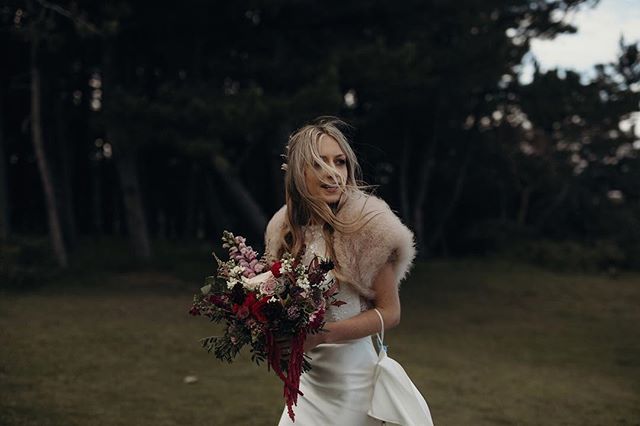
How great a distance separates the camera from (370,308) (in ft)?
9.33

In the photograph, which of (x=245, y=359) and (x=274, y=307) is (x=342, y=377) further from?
(x=245, y=359)

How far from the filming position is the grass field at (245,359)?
6379 millimetres

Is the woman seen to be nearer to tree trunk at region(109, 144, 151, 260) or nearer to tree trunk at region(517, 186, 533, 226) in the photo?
tree trunk at region(109, 144, 151, 260)

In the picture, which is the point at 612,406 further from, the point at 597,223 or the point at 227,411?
the point at 597,223

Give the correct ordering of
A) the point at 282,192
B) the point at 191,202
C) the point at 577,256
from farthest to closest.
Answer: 1. the point at 191,202
2. the point at 577,256
3. the point at 282,192

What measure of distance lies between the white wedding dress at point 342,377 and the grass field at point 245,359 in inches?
131

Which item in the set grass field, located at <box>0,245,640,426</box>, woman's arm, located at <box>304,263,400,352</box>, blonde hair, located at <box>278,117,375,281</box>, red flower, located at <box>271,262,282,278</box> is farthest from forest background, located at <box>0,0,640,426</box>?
red flower, located at <box>271,262,282,278</box>

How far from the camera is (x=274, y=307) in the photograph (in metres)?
2.45

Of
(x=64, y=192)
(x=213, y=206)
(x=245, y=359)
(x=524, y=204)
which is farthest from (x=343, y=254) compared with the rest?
(x=524, y=204)

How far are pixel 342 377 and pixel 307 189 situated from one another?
697 mm

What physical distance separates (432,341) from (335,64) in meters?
5.66

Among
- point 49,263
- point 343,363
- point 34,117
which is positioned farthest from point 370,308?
point 34,117

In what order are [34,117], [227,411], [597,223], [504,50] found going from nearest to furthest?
[227,411], [34,117], [504,50], [597,223]

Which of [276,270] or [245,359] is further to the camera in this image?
[245,359]
